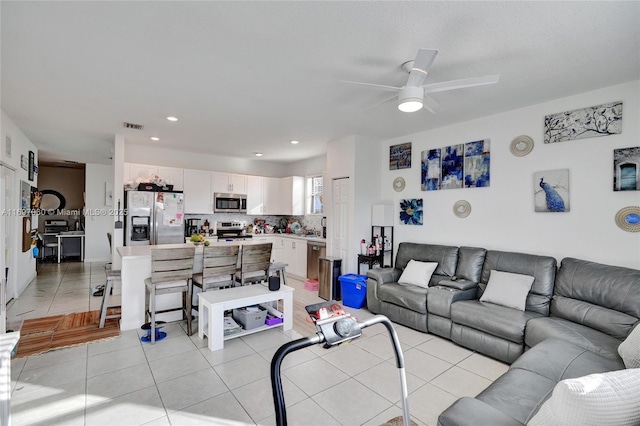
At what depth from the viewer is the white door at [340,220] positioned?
4.99m

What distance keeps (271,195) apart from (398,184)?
3429 millimetres

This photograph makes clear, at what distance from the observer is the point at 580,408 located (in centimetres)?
102

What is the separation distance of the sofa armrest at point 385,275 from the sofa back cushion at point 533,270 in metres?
1.07

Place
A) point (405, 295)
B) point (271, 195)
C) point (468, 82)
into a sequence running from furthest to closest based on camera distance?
point (271, 195) < point (405, 295) < point (468, 82)

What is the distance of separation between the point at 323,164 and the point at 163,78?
4.09 m

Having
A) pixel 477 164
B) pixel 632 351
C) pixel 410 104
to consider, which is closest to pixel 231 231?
pixel 477 164

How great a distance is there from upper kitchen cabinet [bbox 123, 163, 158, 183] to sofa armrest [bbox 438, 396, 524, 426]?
19.6 feet

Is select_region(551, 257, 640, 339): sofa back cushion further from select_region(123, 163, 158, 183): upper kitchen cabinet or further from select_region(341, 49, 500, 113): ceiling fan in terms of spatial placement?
select_region(123, 163, 158, 183): upper kitchen cabinet

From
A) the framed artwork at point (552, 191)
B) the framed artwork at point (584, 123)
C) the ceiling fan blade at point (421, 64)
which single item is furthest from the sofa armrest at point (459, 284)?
the ceiling fan blade at point (421, 64)

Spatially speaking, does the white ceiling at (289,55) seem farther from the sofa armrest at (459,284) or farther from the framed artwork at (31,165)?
the sofa armrest at (459,284)

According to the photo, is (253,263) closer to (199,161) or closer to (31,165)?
(199,161)

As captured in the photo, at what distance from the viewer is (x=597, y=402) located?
3.35 ft

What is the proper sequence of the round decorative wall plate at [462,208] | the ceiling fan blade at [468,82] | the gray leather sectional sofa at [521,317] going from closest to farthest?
the gray leather sectional sofa at [521,317] → the ceiling fan blade at [468,82] → the round decorative wall plate at [462,208]

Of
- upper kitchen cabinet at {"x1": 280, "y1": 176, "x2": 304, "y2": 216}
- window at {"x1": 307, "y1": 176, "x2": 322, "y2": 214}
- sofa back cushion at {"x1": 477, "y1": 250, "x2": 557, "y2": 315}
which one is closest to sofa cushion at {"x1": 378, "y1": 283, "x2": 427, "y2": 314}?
sofa back cushion at {"x1": 477, "y1": 250, "x2": 557, "y2": 315}
